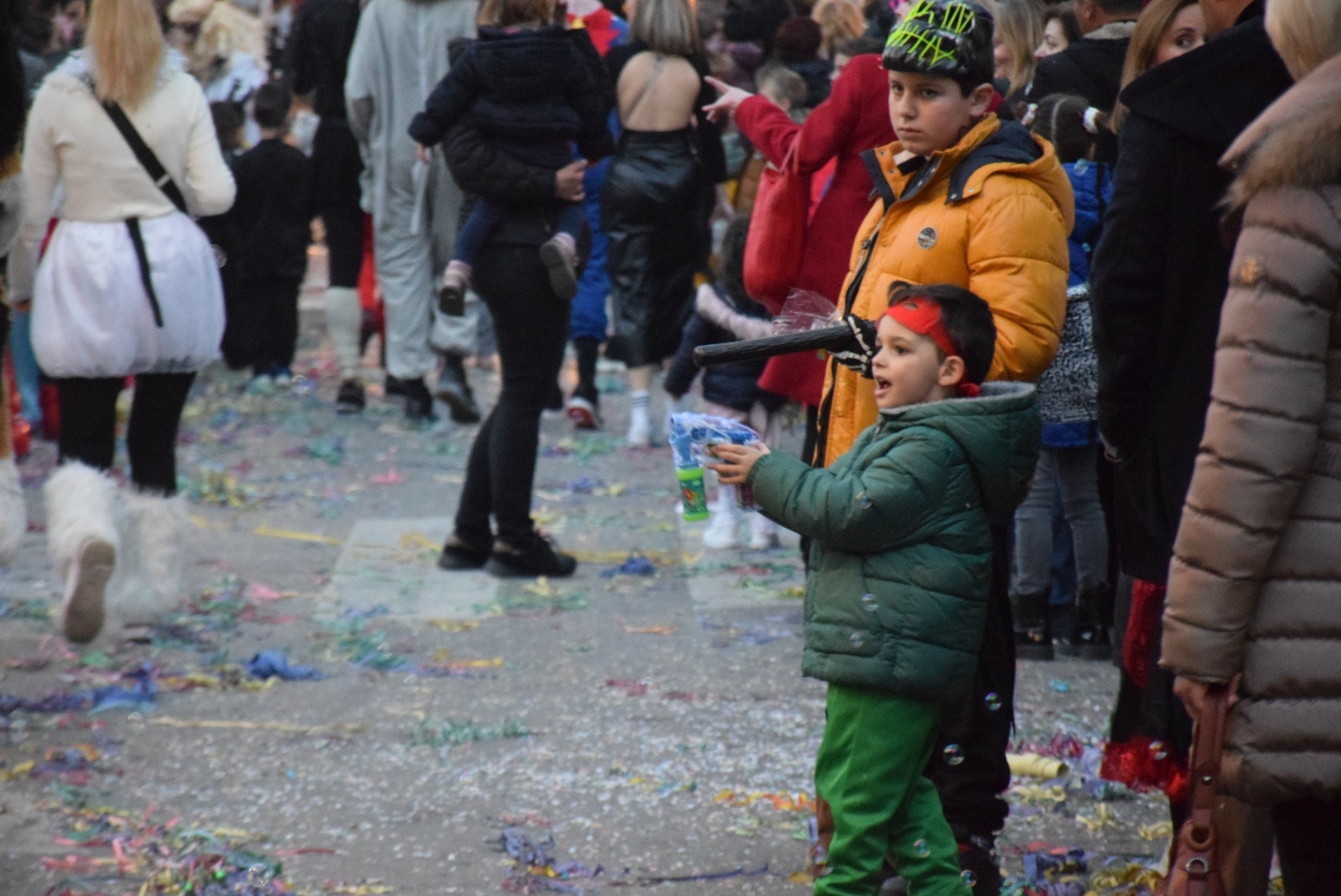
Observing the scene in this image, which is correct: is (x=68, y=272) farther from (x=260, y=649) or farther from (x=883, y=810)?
(x=883, y=810)

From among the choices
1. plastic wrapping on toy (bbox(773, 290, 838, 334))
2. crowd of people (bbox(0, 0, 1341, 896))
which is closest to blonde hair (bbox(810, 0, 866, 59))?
crowd of people (bbox(0, 0, 1341, 896))

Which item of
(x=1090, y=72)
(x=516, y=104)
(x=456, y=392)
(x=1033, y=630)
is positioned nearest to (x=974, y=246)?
(x=1090, y=72)

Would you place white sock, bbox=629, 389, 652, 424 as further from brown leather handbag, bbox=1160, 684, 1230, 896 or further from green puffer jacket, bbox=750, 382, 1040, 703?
brown leather handbag, bbox=1160, 684, 1230, 896

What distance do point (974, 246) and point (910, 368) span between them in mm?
491

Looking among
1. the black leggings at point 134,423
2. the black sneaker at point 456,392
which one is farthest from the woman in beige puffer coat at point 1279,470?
the black sneaker at point 456,392

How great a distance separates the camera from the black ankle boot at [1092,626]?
6.06 metres

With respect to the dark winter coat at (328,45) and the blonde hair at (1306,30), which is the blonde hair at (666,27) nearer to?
the dark winter coat at (328,45)

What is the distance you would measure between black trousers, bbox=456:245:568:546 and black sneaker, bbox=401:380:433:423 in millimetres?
3143

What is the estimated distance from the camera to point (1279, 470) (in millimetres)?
2660

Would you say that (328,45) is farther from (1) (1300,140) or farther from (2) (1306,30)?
(1) (1300,140)

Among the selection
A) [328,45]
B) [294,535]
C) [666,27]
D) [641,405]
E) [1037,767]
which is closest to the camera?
[1037,767]

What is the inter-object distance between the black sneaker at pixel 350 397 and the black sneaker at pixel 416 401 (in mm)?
364

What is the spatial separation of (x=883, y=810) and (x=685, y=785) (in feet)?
4.84

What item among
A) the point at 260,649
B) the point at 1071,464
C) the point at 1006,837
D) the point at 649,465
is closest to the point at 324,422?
the point at 649,465
